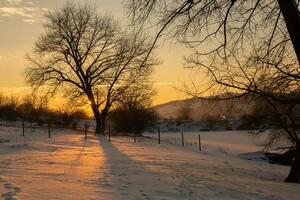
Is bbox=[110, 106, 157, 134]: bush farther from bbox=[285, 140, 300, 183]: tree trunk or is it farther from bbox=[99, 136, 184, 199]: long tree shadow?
bbox=[99, 136, 184, 199]: long tree shadow

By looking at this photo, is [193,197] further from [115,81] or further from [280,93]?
[115,81]

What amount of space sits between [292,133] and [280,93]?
584 cm

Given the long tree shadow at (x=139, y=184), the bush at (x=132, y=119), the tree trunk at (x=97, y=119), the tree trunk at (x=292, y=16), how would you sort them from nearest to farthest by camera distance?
the long tree shadow at (x=139, y=184) → the tree trunk at (x=292, y=16) → the tree trunk at (x=97, y=119) → the bush at (x=132, y=119)

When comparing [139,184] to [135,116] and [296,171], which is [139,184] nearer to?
[296,171]

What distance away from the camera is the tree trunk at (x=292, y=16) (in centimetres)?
1044

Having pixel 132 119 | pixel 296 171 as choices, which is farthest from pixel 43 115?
pixel 296 171

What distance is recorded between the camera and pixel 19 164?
1516cm

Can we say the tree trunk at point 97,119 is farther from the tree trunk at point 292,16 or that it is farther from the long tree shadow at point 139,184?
the tree trunk at point 292,16

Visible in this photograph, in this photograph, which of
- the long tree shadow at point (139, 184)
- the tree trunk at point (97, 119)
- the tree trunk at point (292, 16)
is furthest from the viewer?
the tree trunk at point (97, 119)

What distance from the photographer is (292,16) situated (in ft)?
34.4

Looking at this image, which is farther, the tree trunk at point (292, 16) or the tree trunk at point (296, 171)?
the tree trunk at point (296, 171)

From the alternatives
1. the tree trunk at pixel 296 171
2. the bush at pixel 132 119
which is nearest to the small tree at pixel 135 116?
the bush at pixel 132 119

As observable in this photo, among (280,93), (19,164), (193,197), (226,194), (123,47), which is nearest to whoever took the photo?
(193,197)

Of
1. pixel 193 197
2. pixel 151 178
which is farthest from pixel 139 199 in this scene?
pixel 151 178
